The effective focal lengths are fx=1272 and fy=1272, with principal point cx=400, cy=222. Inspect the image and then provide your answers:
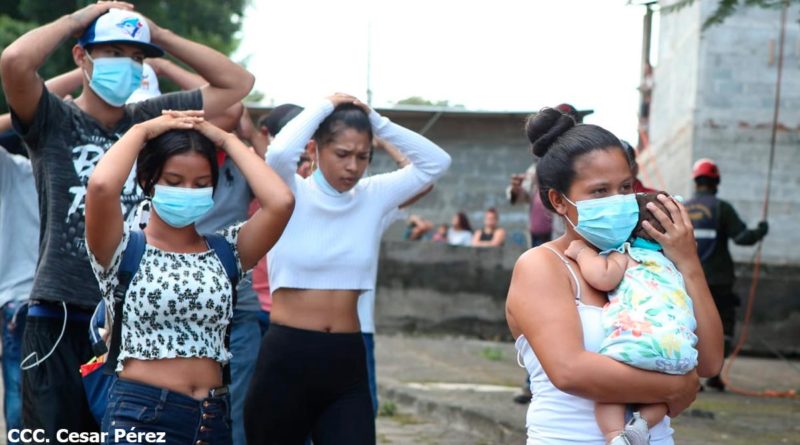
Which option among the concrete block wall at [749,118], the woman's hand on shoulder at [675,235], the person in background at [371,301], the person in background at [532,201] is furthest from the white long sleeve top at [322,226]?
the concrete block wall at [749,118]

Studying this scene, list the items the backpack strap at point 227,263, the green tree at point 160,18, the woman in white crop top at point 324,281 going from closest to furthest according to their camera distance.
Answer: the backpack strap at point 227,263
the woman in white crop top at point 324,281
the green tree at point 160,18

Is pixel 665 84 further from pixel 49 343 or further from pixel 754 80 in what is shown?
pixel 49 343

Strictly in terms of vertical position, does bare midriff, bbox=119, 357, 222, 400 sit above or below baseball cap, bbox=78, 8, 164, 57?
below

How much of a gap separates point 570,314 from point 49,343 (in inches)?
98.8

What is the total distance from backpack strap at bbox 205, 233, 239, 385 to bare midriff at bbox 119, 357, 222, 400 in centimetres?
15

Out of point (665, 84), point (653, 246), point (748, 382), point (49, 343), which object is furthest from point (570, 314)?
point (665, 84)

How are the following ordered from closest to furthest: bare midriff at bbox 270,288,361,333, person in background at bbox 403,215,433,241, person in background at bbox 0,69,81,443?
1. bare midriff at bbox 270,288,361,333
2. person in background at bbox 0,69,81,443
3. person in background at bbox 403,215,433,241

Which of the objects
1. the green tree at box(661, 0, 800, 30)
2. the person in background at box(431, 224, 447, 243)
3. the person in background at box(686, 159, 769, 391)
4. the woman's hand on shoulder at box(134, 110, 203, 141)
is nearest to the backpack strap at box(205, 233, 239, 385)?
the woman's hand on shoulder at box(134, 110, 203, 141)

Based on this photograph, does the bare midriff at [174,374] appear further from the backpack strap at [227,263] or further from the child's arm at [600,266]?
the child's arm at [600,266]

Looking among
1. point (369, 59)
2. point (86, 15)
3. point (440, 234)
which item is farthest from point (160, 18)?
point (86, 15)

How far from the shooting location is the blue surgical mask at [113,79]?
5.42 meters

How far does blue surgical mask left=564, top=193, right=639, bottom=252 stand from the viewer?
377cm

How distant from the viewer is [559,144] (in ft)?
13.0

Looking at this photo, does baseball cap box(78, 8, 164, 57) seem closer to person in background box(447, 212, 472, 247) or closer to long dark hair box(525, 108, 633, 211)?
long dark hair box(525, 108, 633, 211)
